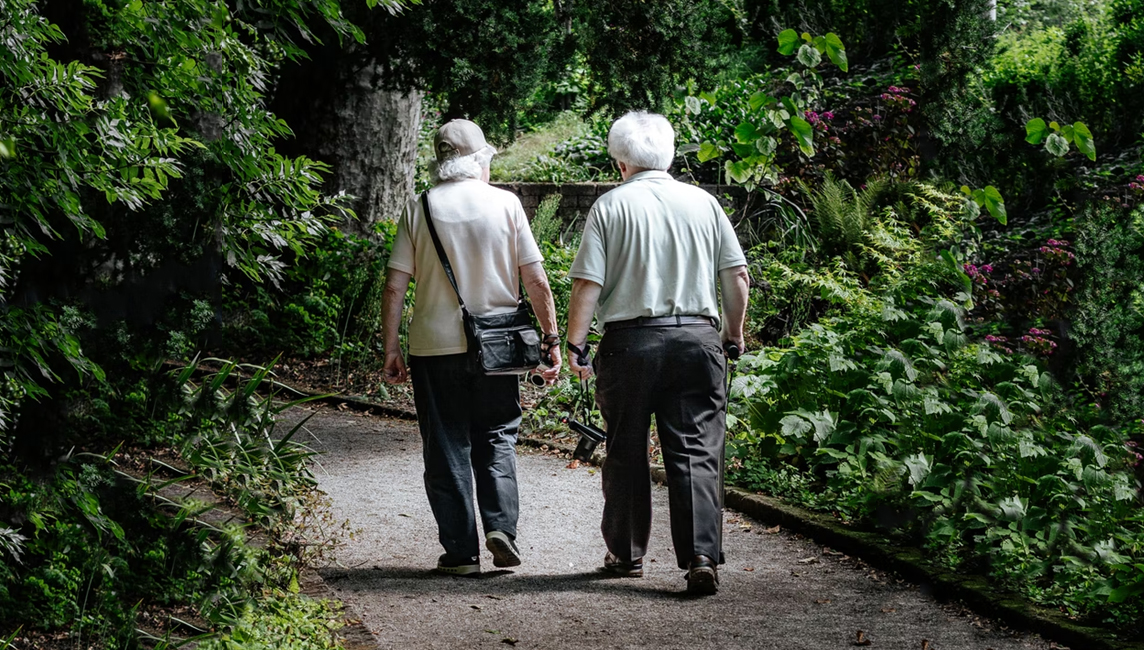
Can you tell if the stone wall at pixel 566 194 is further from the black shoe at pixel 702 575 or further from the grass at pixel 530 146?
the black shoe at pixel 702 575

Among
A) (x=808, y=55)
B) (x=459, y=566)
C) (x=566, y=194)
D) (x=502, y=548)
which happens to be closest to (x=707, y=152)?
(x=808, y=55)

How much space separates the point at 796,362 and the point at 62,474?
4.03m

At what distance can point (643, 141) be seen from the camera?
516 cm

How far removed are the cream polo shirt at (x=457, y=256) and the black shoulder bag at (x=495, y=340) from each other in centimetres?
3

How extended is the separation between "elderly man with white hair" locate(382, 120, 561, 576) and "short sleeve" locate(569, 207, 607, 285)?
0.28 metres

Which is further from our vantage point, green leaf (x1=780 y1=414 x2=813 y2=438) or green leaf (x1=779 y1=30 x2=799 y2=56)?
green leaf (x1=779 y1=30 x2=799 y2=56)

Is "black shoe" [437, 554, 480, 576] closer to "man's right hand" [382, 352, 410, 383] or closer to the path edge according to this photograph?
"man's right hand" [382, 352, 410, 383]

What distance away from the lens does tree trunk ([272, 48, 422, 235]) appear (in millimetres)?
10703

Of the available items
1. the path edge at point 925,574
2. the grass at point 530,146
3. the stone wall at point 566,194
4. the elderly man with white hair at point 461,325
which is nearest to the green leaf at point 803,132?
the path edge at point 925,574

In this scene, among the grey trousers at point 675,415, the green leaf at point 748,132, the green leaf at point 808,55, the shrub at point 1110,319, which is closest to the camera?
the grey trousers at point 675,415

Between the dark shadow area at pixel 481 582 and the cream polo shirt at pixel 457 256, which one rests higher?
the cream polo shirt at pixel 457 256

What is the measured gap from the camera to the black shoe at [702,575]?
500cm

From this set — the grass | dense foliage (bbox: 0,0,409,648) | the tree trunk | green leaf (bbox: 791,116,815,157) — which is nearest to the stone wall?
the grass

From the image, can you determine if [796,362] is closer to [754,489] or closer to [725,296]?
[754,489]
